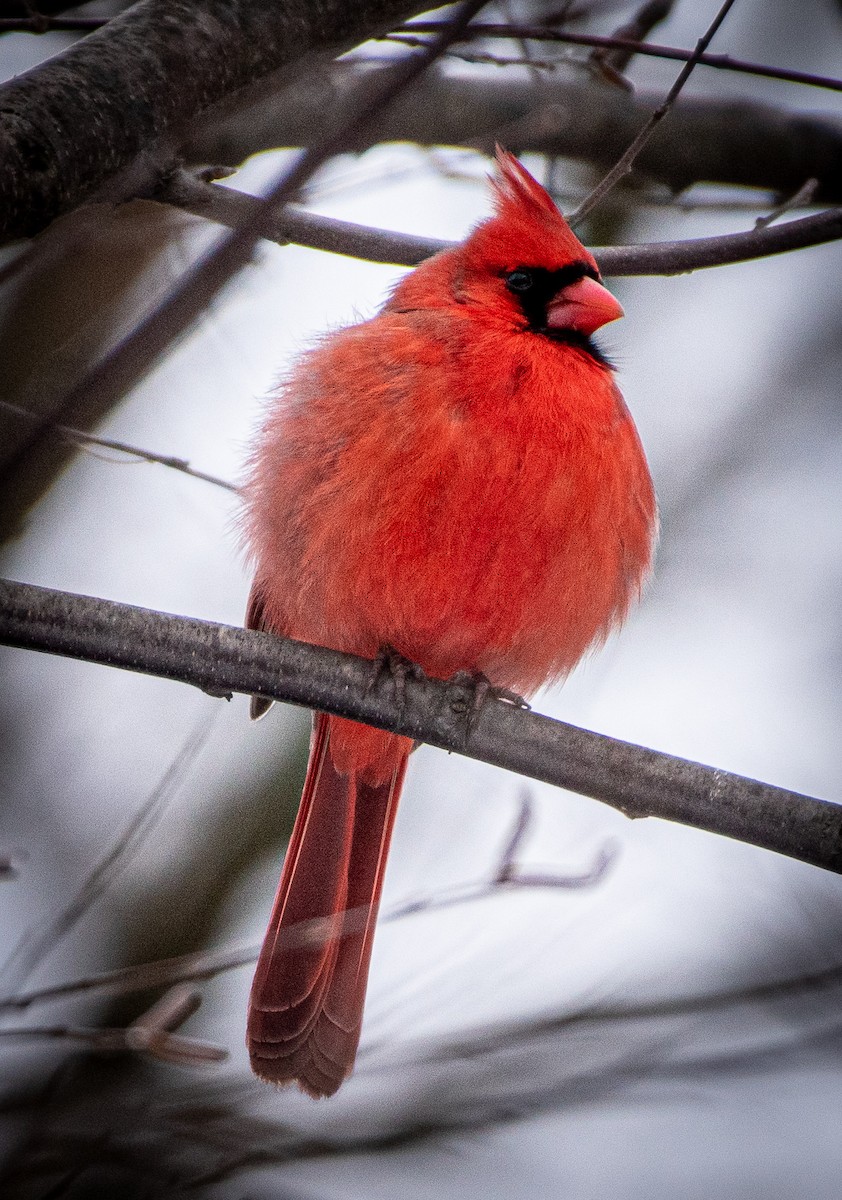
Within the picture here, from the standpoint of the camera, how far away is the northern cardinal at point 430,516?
2.58 m

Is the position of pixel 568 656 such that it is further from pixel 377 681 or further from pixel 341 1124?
pixel 341 1124

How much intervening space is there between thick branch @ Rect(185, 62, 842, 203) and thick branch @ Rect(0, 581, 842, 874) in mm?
1359

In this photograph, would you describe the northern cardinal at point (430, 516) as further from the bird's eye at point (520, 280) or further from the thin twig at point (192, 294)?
the thin twig at point (192, 294)

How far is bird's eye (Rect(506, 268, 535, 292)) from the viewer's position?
2.95m

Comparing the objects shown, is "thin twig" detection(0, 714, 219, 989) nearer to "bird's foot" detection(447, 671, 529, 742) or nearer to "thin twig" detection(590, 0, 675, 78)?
"bird's foot" detection(447, 671, 529, 742)

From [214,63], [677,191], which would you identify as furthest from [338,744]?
[677,191]

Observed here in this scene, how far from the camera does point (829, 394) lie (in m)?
4.64

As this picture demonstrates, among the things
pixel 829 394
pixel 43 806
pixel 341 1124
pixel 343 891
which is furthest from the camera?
pixel 829 394

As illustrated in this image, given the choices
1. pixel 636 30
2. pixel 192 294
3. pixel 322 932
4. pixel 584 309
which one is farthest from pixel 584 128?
pixel 192 294

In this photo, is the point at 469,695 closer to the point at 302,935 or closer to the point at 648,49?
the point at 302,935

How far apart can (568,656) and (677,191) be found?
1.75 m

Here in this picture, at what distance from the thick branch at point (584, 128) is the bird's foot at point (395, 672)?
1259 millimetres

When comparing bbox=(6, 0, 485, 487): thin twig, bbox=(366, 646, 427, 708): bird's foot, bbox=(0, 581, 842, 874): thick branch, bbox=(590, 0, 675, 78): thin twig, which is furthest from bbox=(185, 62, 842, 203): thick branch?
bbox=(6, 0, 485, 487): thin twig

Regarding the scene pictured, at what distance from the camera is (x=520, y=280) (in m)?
2.96
